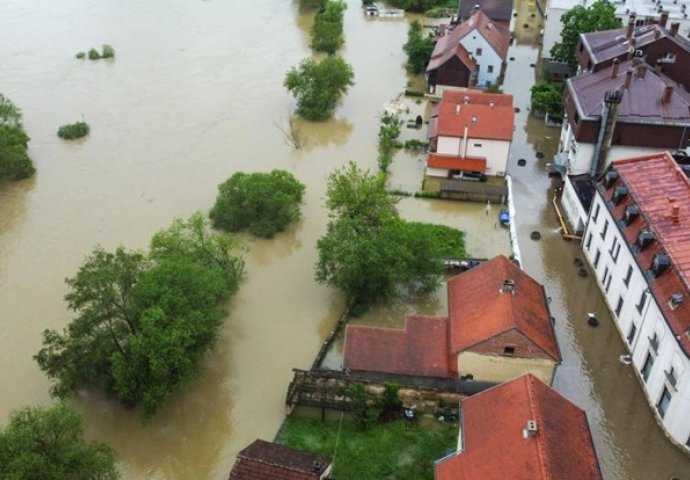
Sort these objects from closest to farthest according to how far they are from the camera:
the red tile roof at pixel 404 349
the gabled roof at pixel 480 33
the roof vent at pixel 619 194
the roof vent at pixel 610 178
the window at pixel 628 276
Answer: the red tile roof at pixel 404 349 < the window at pixel 628 276 < the roof vent at pixel 619 194 < the roof vent at pixel 610 178 < the gabled roof at pixel 480 33

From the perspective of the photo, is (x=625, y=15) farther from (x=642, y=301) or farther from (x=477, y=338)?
(x=477, y=338)

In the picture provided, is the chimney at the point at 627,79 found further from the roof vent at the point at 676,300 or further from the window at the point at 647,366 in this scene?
the window at the point at 647,366

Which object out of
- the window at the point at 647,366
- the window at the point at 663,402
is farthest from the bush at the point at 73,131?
the window at the point at 663,402

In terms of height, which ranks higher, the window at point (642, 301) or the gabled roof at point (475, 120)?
the gabled roof at point (475, 120)

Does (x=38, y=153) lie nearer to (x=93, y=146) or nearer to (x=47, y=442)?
(x=93, y=146)

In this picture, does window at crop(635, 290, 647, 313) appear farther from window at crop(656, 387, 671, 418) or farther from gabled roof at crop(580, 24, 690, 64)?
gabled roof at crop(580, 24, 690, 64)

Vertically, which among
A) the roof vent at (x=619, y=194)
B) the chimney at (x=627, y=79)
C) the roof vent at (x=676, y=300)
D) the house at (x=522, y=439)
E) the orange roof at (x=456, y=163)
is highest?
the chimney at (x=627, y=79)
